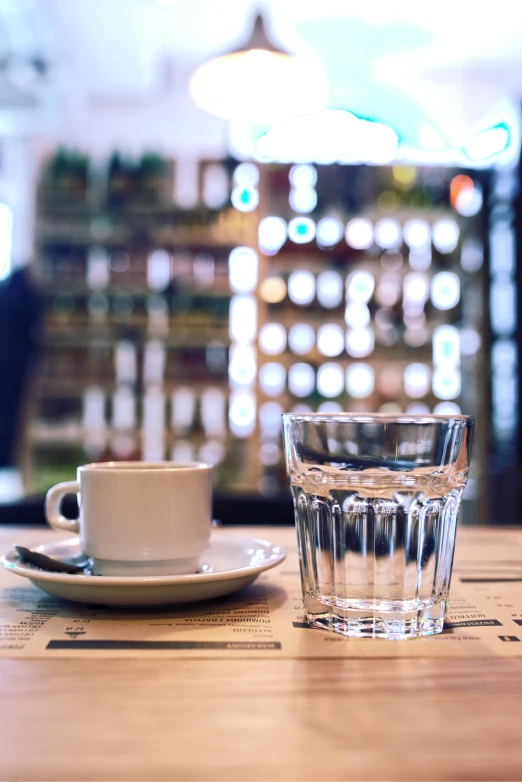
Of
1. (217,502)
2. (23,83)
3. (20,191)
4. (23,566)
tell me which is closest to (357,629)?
(23,566)

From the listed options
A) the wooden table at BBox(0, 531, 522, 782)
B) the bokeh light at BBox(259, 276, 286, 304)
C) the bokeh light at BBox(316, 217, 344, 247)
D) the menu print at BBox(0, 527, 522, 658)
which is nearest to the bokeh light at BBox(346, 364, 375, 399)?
the bokeh light at BBox(259, 276, 286, 304)

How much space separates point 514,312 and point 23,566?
372 cm

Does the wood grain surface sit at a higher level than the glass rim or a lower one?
lower

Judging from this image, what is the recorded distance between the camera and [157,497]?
1.87ft

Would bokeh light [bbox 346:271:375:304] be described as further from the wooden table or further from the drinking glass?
the wooden table

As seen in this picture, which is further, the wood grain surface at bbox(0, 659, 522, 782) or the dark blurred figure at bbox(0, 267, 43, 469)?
the dark blurred figure at bbox(0, 267, 43, 469)

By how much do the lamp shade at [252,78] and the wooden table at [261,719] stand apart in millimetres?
2300

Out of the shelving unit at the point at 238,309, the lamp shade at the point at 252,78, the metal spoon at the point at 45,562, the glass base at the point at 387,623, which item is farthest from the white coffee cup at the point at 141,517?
the shelving unit at the point at 238,309

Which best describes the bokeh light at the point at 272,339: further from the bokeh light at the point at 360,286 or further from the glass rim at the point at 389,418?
the glass rim at the point at 389,418

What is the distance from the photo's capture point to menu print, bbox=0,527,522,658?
17.8 inches

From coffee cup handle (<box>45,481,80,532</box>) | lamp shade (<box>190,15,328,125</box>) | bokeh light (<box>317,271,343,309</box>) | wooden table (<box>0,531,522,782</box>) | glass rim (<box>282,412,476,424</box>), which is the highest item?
lamp shade (<box>190,15,328,125</box>)

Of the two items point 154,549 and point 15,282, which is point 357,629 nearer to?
point 154,549

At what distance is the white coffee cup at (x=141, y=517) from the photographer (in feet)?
1.86

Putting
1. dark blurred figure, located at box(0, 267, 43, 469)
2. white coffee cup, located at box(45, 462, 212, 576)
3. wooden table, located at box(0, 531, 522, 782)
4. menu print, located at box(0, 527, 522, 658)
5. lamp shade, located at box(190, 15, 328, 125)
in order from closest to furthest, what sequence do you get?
wooden table, located at box(0, 531, 522, 782), menu print, located at box(0, 527, 522, 658), white coffee cup, located at box(45, 462, 212, 576), lamp shade, located at box(190, 15, 328, 125), dark blurred figure, located at box(0, 267, 43, 469)
